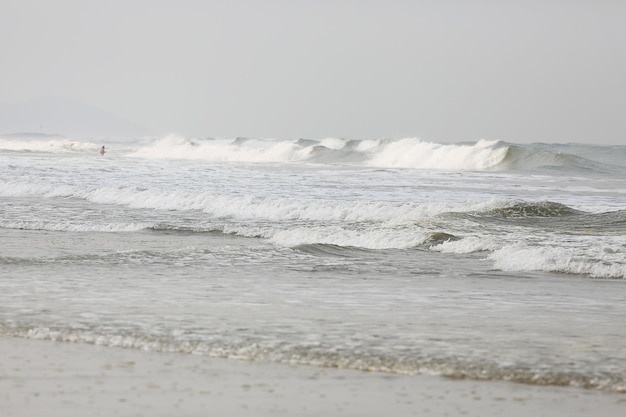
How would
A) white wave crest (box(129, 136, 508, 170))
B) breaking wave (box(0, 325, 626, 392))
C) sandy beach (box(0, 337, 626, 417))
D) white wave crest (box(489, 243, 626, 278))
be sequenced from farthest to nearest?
1. white wave crest (box(129, 136, 508, 170))
2. white wave crest (box(489, 243, 626, 278))
3. breaking wave (box(0, 325, 626, 392))
4. sandy beach (box(0, 337, 626, 417))

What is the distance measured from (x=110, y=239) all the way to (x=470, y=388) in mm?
9075

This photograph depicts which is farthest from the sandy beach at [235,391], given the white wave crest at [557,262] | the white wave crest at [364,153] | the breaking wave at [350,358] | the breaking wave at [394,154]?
the white wave crest at [364,153]

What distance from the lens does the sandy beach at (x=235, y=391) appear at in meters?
4.73

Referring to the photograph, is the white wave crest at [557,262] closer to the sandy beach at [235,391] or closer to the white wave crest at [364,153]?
the sandy beach at [235,391]

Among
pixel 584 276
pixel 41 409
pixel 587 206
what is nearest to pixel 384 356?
pixel 41 409

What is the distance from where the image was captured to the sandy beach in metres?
4.73

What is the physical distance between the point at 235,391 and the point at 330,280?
4.61 m

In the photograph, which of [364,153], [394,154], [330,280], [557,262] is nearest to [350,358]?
[330,280]

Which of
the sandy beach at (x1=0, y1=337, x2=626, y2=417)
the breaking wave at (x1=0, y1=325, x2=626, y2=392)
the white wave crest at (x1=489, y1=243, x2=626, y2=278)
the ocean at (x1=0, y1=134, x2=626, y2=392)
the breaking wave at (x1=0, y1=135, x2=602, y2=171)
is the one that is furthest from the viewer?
the breaking wave at (x1=0, y1=135, x2=602, y2=171)

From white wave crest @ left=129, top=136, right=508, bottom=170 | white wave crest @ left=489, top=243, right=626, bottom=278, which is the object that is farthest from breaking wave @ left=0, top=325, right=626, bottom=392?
white wave crest @ left=129, top=136, right=508, bottom=170

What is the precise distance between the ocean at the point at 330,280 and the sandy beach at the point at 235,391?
27 centimetres

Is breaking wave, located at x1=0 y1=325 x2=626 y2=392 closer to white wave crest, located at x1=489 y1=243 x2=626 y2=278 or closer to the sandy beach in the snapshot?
the sandy beach

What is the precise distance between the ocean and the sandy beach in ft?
0.89

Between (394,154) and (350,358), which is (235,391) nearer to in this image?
(350,358)
